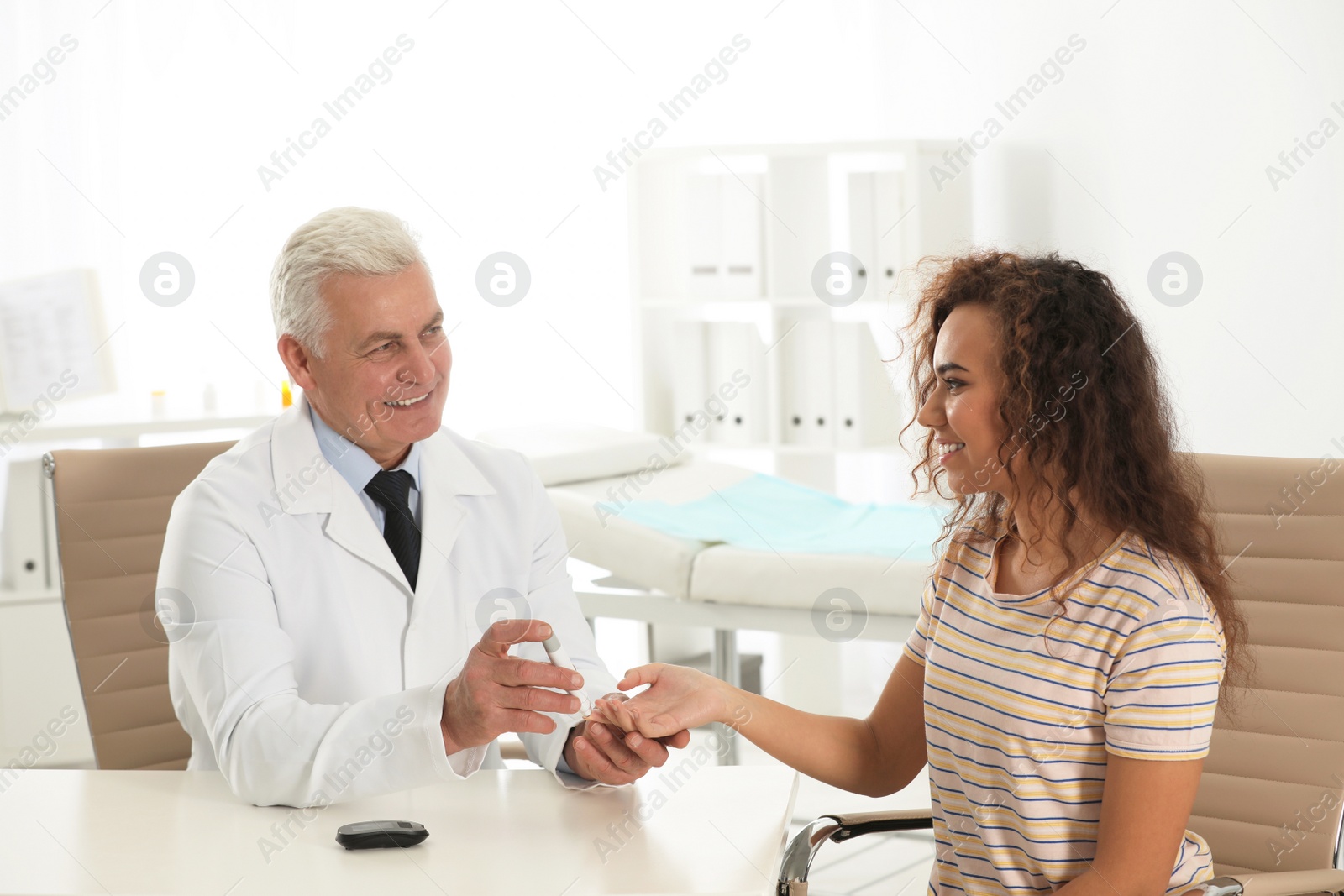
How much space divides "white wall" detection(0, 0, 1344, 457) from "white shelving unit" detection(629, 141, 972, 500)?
1.29ft

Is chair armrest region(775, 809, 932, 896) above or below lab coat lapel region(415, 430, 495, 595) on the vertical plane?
below

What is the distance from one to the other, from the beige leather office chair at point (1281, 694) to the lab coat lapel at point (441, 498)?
62 cm

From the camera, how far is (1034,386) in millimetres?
1372

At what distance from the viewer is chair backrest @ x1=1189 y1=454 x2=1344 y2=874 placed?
1655 mm

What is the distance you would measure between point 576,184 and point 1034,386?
369 centimetres

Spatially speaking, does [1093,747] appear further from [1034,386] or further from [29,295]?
[29,295]

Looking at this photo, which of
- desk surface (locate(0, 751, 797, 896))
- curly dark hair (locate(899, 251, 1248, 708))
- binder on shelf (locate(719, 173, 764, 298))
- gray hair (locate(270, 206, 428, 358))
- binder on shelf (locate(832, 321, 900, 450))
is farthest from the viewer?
binder on shelf (locate(719, 173, 764, 298))

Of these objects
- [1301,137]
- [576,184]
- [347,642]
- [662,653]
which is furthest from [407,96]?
[347,642]

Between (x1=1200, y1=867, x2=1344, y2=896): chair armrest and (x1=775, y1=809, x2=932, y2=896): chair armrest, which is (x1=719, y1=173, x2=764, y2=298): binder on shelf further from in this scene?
(x1=1200, y1=867, x2=1344, y2=896): chair armrest

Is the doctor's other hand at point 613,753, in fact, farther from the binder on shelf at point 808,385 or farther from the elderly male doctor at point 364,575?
the binder on shelf at point 808,385

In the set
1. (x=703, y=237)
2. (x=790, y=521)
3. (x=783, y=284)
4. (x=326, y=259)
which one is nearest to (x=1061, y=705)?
(x=326, y=259)

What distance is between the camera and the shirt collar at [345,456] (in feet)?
5.91

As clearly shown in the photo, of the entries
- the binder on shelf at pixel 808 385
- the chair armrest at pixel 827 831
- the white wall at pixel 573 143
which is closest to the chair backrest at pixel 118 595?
the chair armrest at pixel 827 831

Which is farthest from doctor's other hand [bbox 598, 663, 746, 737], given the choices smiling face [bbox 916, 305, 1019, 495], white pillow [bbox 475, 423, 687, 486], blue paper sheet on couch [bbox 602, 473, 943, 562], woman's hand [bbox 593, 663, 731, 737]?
white pillow [bbox 475, 423, 687, 486]
